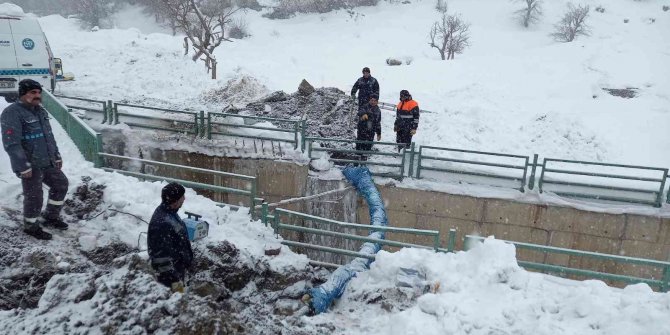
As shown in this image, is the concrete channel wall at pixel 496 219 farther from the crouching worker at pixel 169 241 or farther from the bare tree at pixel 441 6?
the bare tree at pixel 441 6

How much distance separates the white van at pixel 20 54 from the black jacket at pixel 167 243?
11.2 metres

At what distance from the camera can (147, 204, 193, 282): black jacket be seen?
13.7 ft

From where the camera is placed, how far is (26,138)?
5.14 metres

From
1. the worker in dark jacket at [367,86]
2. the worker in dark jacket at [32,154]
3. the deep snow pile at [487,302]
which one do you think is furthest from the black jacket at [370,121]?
the worker in dark jacket at [32,154]

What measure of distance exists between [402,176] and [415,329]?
5936mm

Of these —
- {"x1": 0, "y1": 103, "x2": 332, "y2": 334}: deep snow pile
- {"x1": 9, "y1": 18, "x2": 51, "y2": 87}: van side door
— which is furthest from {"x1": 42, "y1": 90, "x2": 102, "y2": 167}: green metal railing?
{"x1": 9, "y1": 18, "x2": 51, "y2": 87}: van side door

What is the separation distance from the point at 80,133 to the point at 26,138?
9.72 feet

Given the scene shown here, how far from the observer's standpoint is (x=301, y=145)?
415 inches

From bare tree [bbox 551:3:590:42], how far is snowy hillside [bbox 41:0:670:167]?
1.18m

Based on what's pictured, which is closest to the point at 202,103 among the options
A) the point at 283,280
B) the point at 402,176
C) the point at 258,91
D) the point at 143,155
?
the point at 258,91

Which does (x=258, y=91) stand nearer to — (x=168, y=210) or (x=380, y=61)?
(x=380, y=61)

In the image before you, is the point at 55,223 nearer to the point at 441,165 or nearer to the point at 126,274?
the point at 126,274

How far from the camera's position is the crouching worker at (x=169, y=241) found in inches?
165

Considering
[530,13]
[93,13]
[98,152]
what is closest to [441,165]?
[98,152]
